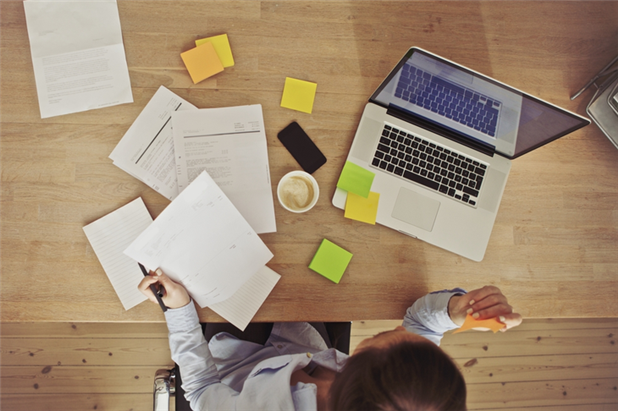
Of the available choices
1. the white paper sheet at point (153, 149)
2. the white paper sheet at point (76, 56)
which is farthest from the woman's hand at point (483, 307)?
the white paper sheet at point (76, 56)

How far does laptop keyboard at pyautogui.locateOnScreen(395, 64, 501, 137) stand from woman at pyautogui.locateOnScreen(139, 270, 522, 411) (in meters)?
0.40

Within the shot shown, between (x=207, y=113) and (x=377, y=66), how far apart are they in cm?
47

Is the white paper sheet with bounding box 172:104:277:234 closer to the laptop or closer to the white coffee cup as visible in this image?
the white coffee cup

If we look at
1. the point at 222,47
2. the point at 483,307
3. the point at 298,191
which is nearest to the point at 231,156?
the point at 298,191

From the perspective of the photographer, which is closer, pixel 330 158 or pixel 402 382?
pixel 402 382

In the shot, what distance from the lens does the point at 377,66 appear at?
97 centimetres

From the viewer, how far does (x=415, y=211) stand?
35.9 inches

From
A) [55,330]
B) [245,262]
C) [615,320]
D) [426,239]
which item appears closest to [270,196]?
[245,262]

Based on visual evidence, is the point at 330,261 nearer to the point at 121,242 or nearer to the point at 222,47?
the point at 121,242

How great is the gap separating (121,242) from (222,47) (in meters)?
0.56

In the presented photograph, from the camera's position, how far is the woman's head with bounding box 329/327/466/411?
0.58 metres

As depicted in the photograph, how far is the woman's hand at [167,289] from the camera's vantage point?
0.79 m

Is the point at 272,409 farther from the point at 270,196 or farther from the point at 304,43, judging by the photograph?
the point at 304,43

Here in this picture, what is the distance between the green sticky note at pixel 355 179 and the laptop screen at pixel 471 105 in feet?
0.61
